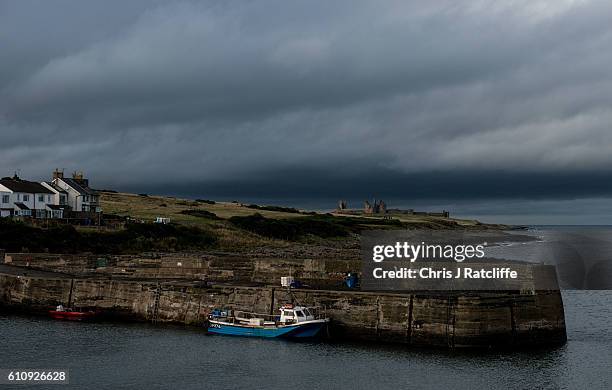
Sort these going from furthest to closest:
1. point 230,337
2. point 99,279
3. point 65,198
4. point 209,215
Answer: point 209,215 < point 65,198 < point 99,279 < point 230,337

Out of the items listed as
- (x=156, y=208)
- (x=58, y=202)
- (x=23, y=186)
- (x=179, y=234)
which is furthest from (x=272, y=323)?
(x=156, y=208)

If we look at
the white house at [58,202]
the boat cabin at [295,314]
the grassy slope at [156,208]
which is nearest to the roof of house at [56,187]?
the white house at [58,202]

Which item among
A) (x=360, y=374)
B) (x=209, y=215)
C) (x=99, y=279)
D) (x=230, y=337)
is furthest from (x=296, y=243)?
(x=360, y=374)

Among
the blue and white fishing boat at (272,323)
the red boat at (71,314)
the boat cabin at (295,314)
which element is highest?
the boat cabin at (295,314)

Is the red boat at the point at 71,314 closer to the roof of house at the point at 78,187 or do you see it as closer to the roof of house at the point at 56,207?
the roof of house at the point at 56,207

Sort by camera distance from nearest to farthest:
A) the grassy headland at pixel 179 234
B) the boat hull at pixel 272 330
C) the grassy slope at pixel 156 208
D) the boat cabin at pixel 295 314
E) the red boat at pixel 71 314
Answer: the boat hull at pixel 272 330
the boat cabin at pixel 295 314
the red boat at pixel 71 314
the grassy headland at pixel 179 234
the grassy slope at pixel 156 208

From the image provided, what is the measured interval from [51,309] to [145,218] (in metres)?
68.8

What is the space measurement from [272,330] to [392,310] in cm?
975

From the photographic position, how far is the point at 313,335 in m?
53.0

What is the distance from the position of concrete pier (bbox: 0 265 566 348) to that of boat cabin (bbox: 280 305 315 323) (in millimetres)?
1434

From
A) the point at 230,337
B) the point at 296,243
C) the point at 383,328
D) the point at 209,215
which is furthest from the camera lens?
A: the point at 209,215

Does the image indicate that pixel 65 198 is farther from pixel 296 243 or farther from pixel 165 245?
pixel 296 243

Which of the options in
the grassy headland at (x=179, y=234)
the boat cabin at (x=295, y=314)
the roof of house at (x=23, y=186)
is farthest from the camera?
the roof of house at (x=23, y=186)

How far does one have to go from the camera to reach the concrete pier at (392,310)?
49000 mm
